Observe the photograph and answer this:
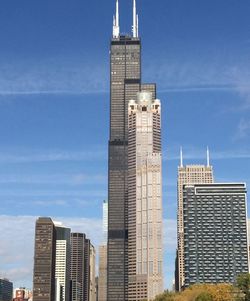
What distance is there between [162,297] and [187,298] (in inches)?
937

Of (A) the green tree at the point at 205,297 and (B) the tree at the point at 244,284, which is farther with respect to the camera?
(A) the green tree at the point at 205,297

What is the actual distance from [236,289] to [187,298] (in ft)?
50.7

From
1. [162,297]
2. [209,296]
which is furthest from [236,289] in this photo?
[162,297]

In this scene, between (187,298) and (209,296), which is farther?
(187,298)

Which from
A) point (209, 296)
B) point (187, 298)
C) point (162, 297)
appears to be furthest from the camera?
point (162, 297)

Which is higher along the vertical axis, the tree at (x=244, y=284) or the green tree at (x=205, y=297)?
the tree at (x=244, y=284)

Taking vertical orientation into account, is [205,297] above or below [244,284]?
below

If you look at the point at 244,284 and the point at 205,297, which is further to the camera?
the point at 205,297

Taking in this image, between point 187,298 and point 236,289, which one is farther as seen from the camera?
point 187,298

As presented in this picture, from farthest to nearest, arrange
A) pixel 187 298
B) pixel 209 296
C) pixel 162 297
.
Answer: pixel 162 297, pixel 187 298, pixel 209 296

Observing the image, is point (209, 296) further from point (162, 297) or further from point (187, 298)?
point (162, 297)

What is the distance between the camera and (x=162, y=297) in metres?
187

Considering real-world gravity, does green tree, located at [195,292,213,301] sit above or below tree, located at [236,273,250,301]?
below

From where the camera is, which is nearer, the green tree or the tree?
the tree
